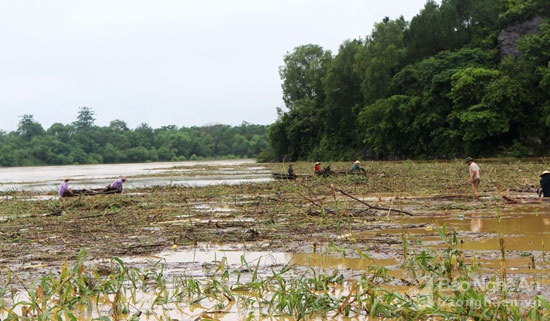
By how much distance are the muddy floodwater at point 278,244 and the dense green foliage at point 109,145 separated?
100493mm

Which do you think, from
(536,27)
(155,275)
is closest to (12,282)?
(155,275)

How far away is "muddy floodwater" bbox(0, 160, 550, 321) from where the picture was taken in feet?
20.3

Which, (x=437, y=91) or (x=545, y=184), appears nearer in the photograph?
(x=545, y=184)

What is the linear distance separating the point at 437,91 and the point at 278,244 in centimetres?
4641

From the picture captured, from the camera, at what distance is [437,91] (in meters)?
53.0

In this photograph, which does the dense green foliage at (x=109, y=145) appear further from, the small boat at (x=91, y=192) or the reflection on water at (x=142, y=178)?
the small boat at (x=91, y=192)

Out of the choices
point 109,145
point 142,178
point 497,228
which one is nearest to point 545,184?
point 497,228

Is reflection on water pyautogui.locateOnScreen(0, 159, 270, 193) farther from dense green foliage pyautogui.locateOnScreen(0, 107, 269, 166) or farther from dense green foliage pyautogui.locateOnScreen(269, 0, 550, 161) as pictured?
dense green foliage pyautogui.locateOnScreen(0, 107, 269, 166)

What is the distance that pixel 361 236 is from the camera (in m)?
9.77

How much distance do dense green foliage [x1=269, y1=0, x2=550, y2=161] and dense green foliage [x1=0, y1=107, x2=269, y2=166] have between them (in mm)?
48837

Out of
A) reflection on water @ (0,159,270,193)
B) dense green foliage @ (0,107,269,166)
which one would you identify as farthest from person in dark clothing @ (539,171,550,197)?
dense green foliage @ (0,107,269,166)

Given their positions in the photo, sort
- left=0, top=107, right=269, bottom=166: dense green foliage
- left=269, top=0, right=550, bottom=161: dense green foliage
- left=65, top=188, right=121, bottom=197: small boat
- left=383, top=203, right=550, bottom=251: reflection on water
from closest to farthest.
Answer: left=383, top=203, right=550, bottom=251: reflection on water, left=65, top=188, right=121, bottom=197: small boat, left=269, top=0, right=550, bottom=161: dense green foliage, left=0, top=107, right=269, bottom=166: dense green foliage

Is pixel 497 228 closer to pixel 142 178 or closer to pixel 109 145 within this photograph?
pixel 142 178

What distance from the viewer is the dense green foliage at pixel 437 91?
4594 cm
